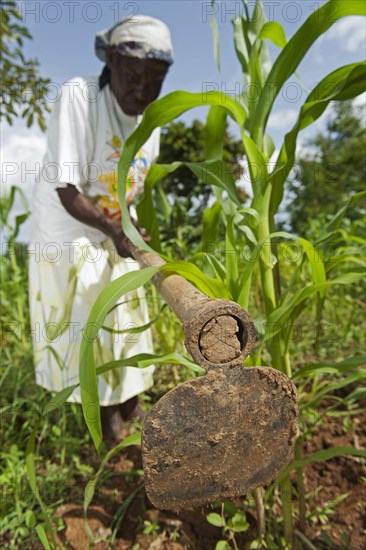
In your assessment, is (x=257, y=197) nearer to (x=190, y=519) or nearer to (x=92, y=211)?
(x=92, y=211)

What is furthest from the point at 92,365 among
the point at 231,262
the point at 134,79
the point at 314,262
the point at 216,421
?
the point at 134,79

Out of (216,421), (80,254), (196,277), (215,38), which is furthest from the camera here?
(80,254)

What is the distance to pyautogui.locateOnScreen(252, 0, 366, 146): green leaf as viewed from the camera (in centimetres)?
74

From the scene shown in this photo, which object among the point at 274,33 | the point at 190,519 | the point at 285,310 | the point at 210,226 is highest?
the point at 274,33

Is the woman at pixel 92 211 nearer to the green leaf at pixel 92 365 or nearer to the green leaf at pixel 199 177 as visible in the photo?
the green leaf at pixel 199 177

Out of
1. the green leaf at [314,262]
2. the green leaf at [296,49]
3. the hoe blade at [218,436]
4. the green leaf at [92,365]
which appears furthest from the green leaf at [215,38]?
the hoe blade at [218,436]

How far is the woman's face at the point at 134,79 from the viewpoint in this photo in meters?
1.36

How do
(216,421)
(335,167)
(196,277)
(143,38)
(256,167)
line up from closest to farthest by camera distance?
(216,421), (196,277), (256,167), (143,38), (335,167)

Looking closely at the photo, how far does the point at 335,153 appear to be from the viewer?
17766 mm

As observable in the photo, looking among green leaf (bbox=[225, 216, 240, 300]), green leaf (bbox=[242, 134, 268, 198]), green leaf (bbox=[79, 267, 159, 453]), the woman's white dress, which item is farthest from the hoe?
the woman's white dress

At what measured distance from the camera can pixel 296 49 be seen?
800 millimetres

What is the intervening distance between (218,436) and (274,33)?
0.86 m

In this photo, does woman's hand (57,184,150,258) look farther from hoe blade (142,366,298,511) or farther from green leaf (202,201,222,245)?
hoe blade (142,366,298,511)

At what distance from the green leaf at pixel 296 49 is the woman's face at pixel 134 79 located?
2.04 feet
